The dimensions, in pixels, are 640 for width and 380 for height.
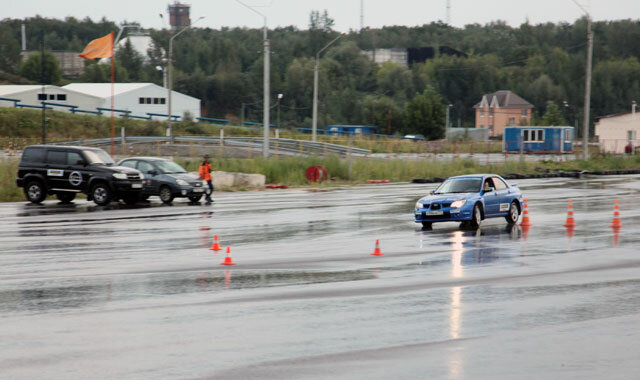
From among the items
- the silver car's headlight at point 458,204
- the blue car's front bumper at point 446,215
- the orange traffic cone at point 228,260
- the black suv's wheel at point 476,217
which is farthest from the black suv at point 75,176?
the orange traffic cone at point 228,260

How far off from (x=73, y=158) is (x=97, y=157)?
0.81 m

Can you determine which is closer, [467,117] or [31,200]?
[31,200]

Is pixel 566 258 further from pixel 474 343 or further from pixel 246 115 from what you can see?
pixel 246 115

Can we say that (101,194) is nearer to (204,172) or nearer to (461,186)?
(204,172)

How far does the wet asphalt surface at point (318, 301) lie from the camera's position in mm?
7934

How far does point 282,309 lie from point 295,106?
134387 mm

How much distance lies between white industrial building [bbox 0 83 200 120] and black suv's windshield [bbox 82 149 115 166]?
195 feet

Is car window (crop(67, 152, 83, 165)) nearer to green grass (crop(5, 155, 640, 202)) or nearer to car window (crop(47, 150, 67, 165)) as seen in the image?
car window (crop(47, 150, 67, 165))

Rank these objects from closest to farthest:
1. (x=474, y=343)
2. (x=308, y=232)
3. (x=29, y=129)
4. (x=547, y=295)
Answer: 1. (x=474, y=343)
2. (x=547, y=295)
3. (x=308, y=232)
4. (x=29, y=129)

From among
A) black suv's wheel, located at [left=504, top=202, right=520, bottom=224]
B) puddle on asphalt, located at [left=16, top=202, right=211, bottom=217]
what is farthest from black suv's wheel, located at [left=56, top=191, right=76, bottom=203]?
black suv's wheel, located at [left=504, top=202, right=520, bottom=224]

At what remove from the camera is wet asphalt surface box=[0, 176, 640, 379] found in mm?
7934

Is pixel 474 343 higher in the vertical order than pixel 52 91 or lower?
lower

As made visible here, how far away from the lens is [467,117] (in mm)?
160125

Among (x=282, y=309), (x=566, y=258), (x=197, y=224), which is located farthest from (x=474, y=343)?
(x=197, y=224)
